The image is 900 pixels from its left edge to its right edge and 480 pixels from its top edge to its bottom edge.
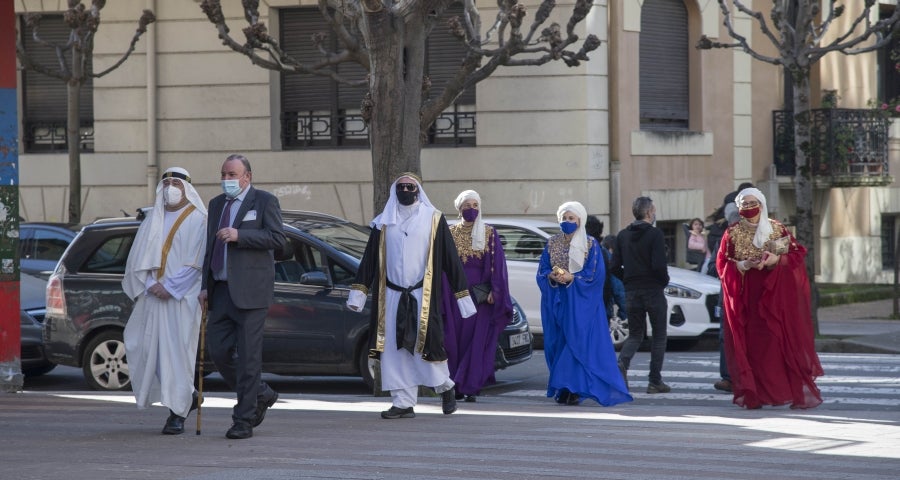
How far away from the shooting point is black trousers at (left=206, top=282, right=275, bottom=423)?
31.6 ft

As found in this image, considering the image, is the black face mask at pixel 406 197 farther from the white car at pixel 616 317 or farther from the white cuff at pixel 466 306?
the white car at pixel 616 317

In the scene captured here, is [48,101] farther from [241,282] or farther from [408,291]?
[241,282]

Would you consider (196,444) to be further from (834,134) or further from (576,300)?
(834,134)

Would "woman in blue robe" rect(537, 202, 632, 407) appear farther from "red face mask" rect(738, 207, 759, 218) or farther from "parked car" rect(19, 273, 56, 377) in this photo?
"parked car" rect(19, 273, 56, 377)

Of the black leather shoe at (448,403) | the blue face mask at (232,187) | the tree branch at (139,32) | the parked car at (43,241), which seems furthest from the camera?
the tree branch at (139,32)

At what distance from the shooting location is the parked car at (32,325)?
15.1 m

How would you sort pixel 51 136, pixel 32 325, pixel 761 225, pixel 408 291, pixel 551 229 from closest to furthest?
pixel 408 291
pixel 761 225
pixel 32 325
pixel 551 229
pixel 51 136

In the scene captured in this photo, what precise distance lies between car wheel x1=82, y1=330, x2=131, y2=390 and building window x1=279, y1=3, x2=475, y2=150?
9.49 m

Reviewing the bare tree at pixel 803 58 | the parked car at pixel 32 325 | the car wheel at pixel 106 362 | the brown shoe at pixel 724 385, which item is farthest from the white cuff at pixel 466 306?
the bare tree at pixel 803 58

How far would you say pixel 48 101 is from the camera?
25016mm

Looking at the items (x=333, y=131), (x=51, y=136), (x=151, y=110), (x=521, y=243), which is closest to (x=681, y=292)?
(x=521, y=243)

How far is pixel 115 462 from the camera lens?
28.8ft

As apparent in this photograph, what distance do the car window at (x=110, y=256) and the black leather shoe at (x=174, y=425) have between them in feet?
14.4

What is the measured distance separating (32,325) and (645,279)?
6.21 meters
